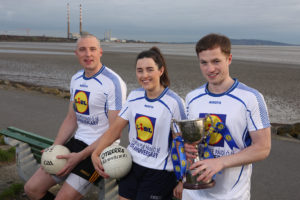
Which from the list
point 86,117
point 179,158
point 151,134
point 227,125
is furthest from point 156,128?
point 86,117

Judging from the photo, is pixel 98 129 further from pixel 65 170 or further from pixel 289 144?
pixel 289 144

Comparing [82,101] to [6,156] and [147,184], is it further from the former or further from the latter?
[6,156]

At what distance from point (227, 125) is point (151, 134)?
0.90 m

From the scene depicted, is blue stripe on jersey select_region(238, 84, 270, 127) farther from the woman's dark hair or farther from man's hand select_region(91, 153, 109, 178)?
man's hand select_region(91, 153, 109, 178)

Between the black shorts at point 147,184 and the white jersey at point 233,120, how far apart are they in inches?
15.3

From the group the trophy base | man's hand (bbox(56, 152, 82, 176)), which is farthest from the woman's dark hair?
man's hand (bbox(56, 152, 82, 176))

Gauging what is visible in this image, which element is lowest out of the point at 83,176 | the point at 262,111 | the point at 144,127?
the point at 83,176

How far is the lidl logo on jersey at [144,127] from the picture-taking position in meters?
3.23

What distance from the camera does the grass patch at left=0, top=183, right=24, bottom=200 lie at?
4.35 m

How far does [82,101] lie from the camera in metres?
4.04

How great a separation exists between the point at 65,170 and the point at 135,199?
1009 mm

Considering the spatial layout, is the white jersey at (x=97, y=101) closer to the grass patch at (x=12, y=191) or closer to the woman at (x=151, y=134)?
the woman at (x=151, y=134)

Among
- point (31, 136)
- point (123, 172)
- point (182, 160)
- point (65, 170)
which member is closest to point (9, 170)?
point (31, 136)

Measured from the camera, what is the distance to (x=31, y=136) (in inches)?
192
